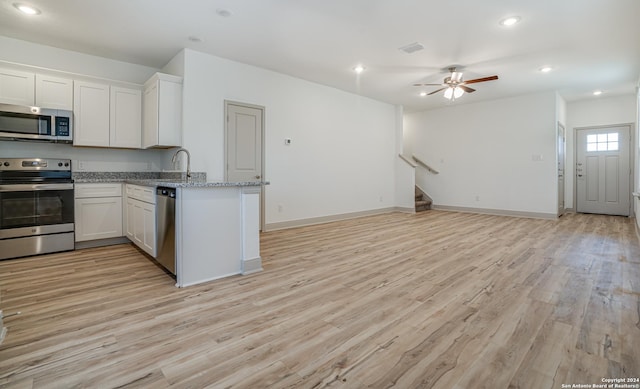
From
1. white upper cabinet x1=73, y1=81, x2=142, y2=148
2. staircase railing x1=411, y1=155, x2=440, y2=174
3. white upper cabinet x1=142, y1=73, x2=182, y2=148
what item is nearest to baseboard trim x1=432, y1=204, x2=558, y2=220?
staircase railing x1=411, y1=155, x2=440, y2=174

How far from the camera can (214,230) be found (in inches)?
112

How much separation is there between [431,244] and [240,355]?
326cm

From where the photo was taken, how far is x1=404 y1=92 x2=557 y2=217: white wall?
6582 mm

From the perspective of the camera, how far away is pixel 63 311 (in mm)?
2221

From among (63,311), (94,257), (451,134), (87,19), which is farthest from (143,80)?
(451,134)

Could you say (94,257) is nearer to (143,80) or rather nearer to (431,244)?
(143,80)

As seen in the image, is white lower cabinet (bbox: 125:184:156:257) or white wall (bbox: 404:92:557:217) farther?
white wall (bbox: 404:92:557:217)

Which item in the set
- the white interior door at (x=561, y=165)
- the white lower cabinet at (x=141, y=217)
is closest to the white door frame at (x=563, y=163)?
the white interior door at (x=561, y=165)

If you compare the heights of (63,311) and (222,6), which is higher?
(222,6)

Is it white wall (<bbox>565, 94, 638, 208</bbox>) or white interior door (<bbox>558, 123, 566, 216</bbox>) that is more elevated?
white wall (<bbox>565, 94, 638, 208</bbox>)

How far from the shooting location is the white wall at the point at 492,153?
259 inches

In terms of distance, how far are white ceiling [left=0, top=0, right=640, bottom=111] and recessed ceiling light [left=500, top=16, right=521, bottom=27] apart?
64mm

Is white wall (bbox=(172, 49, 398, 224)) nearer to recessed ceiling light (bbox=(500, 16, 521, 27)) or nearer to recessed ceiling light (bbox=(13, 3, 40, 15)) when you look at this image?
recessed ceiling light (bbox=(13, 3, 40, 15))

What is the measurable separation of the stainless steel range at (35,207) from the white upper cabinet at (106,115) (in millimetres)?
468
